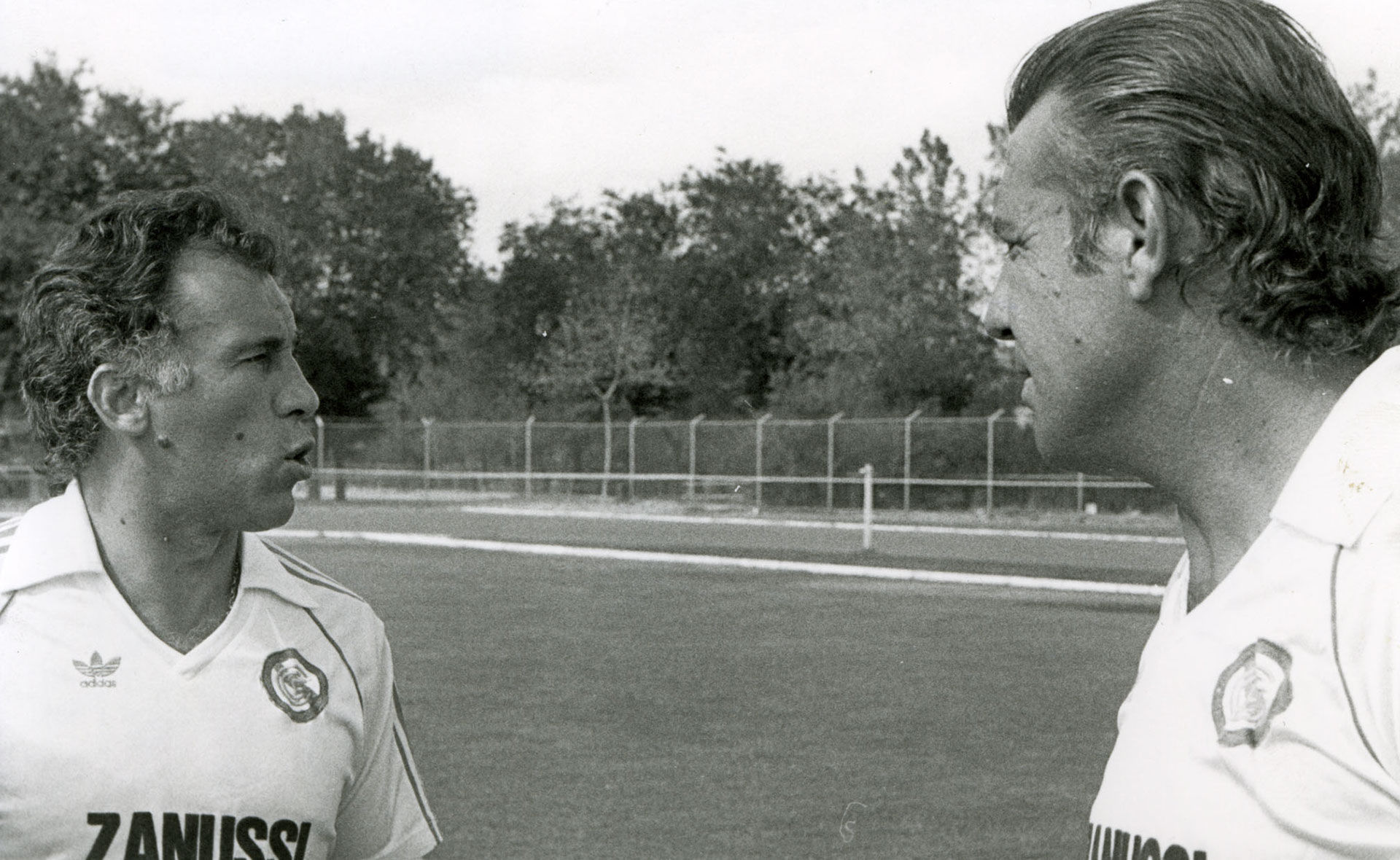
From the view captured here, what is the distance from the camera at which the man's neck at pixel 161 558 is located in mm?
2773

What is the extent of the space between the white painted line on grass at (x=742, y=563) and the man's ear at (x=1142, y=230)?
13295mm

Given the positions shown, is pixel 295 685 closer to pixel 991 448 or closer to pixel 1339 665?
pixel 1339 665

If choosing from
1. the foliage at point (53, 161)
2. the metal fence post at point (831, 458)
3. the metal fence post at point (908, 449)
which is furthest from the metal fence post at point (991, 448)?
the foliage at point (53, 161)

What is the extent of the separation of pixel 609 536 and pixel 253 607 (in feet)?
83.5

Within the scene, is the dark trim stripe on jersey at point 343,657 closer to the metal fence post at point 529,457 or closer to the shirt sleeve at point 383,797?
the shirt sleeve at point 383,797

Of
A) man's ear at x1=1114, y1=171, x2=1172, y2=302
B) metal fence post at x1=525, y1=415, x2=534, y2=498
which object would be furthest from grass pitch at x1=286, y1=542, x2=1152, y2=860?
metal fence post at x1=525, y1=415, x2=534, y2=498

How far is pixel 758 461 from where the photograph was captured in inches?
1460

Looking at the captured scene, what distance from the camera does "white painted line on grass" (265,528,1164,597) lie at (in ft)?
57.3

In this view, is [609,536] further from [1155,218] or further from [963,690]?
[1155,218]

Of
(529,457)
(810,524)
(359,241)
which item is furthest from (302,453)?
(359,241)

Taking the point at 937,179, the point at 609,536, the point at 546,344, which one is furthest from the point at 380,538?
the point at 546,344

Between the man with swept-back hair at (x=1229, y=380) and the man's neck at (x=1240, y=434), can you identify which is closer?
the man with swept-back hair at (x=1229, y=380)

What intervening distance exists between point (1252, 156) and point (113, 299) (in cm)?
195

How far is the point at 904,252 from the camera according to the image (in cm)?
4384
